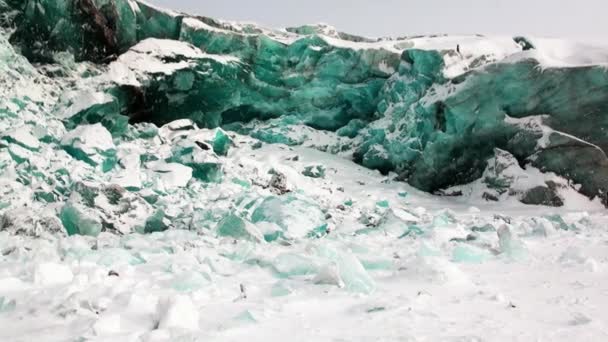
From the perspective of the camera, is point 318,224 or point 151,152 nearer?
point 318,224

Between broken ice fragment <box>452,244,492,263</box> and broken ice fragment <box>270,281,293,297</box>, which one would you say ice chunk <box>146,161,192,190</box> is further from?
broken ice fragment <box>270,281,293,297</box>

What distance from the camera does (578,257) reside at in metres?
4.00

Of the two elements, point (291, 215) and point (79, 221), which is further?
point (79, 221)

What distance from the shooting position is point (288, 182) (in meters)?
14.4

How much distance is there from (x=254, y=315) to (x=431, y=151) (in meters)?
15.9

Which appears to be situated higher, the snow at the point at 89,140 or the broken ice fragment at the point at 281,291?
the broken ice fragment at the point at 281,291

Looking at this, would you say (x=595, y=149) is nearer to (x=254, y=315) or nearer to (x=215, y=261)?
(x=215, y=261)

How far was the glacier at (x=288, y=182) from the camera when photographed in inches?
97.8

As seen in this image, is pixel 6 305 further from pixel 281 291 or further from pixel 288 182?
pixel 288 182

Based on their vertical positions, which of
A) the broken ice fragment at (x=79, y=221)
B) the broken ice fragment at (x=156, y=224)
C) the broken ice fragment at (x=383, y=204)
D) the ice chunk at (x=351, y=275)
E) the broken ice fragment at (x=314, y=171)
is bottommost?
the broken ice fragment at (x=314, y=171)

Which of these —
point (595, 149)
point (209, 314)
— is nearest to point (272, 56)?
point (595, 149)

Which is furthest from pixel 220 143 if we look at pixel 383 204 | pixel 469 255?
pixel 469 255

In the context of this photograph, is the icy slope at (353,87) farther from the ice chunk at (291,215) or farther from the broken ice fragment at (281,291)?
the broken ice fragment at (281,291)

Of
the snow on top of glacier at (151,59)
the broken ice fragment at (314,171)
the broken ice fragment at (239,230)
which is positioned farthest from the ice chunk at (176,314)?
the snow on top of glacier at (151,59)
